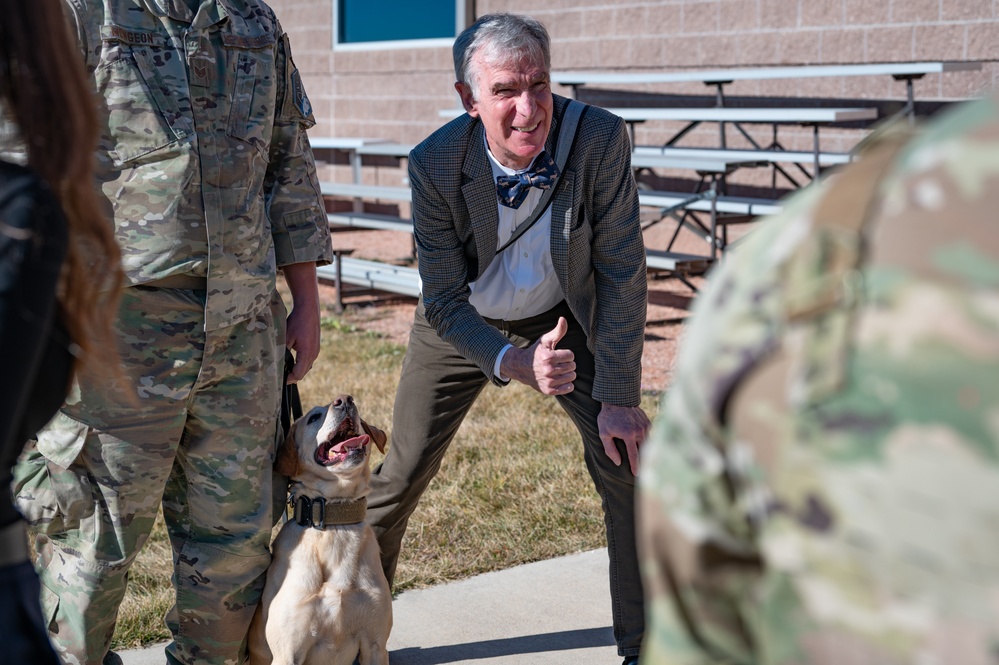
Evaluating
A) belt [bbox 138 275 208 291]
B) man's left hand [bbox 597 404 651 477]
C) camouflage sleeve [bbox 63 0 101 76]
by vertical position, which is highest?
camouflage sleeve [bbox 63 0 101 76]

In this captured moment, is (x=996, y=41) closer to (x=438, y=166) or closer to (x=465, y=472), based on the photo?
(x=465, y=472)

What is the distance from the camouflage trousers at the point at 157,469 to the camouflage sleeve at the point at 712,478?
1.96 meters

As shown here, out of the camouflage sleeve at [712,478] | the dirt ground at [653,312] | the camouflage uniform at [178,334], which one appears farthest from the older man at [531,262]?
the dirt ground at [653,312]

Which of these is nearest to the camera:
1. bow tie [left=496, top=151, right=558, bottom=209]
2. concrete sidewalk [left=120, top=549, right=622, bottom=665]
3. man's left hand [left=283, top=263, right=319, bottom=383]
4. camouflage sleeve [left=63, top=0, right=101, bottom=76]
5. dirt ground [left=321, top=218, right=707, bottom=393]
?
camouflage sleeve [left=63, top=0, right=101, bottom=76]

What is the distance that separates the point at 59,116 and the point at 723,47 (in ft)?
30.1

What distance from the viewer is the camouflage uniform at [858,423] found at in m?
0.85

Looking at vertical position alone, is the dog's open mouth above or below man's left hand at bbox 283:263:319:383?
below

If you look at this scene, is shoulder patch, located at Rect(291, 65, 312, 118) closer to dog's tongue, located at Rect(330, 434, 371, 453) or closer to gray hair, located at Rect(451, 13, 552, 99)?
gray hair, located at Rect(451, 13, 552, 99)

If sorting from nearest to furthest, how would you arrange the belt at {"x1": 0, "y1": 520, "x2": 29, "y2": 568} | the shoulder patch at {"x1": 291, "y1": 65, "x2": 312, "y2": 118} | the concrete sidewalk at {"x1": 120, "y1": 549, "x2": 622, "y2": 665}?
the belt at {"x1": 0, "y1": 520, "x2": 29, "y2": 568}, the shoulder patch at {"x1": 291, "y1": 65, "x2": 312, "y2": 118}, the concrete sidewalk at {"x1": 120, "y1": 549, "x2": 622, "y2": 665}

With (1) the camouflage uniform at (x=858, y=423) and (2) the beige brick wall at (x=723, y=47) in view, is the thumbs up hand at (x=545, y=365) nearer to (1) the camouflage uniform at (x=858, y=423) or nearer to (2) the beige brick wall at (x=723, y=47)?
(1) the camouflage uniform at (x=858, y=423)

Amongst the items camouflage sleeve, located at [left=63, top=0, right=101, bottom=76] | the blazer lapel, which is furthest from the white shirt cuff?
camouflage sleeve, located at [left=63, top=0, right=101, bottom=76]

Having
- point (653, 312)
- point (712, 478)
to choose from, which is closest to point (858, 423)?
point (712, 478)

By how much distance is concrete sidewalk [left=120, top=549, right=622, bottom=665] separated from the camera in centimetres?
379

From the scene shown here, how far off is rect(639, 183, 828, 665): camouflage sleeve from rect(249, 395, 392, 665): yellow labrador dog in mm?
2395
